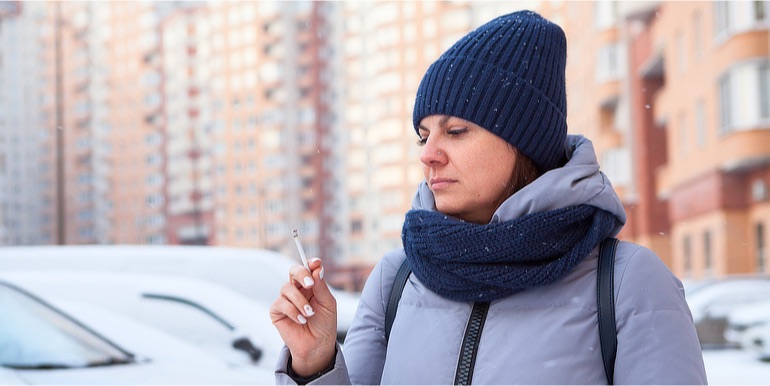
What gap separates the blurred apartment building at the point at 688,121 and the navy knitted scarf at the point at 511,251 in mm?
8713

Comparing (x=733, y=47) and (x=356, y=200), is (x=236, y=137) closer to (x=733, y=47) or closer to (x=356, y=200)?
(x=356, y=200)

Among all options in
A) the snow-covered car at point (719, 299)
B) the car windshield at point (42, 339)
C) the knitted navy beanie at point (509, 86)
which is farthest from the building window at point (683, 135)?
the knitted navy beanie at point (509, 86)

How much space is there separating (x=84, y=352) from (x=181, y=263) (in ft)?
8.32

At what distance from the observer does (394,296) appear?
1.63 m

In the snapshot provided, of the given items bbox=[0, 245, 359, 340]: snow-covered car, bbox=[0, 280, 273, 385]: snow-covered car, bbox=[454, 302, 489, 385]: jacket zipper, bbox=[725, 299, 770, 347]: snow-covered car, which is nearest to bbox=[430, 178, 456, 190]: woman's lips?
bbox=[454, 302, 489, 385]: jacket zipper

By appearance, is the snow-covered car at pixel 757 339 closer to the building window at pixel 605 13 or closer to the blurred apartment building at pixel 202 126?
the building window at pixel 605 13

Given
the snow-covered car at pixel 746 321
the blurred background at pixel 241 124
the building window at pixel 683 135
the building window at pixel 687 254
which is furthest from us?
the blurred background at pixel 241 124

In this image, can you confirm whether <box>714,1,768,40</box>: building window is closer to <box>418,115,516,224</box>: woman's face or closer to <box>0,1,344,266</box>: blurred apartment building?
<box>418,115,516,224</box>: woman's face

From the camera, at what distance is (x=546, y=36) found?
169 cm

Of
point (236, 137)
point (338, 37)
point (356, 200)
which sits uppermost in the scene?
point (338, 37)

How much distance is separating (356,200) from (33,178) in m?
32.4

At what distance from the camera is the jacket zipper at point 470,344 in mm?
1476

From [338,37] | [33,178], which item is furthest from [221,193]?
[33,178]

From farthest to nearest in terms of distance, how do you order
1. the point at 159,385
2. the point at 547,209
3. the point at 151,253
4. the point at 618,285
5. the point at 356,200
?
the point at 356,200 → the point at 151,253 → the point at 159,385 → the point at 547,209 → the point at 618,285
